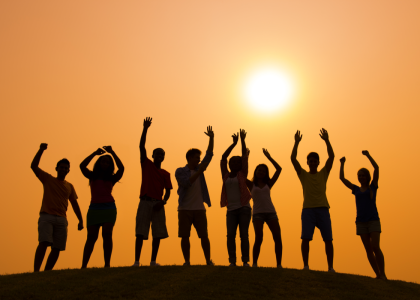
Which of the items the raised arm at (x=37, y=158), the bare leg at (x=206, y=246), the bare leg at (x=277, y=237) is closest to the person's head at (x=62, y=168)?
the raised arm at (x=37, y=158)

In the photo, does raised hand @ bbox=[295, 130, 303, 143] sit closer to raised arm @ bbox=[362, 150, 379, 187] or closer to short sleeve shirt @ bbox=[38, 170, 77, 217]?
raised arm @ bbox=[362, 150, 379, 187]

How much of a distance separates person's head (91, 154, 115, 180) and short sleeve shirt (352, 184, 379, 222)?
6925 mm

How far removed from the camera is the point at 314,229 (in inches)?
463

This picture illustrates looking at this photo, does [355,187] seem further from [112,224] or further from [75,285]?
[75,285]

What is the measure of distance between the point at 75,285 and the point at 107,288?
75 cm

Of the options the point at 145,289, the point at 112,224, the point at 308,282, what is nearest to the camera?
the point at 145,289

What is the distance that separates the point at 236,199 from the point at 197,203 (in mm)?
1200

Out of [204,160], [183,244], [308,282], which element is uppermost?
[204,160]

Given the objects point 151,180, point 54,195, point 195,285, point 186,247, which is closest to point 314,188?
point 186,247

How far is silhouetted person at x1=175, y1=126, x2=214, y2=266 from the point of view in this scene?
36.6ft

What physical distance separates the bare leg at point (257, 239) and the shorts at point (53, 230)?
5.13 metres

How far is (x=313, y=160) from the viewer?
12312mm

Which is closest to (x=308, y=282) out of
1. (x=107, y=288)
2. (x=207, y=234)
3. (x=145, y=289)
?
(x=207, y=234)

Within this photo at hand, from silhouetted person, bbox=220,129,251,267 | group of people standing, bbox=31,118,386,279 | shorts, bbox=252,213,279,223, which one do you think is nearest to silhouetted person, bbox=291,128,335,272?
group of people standing, bbox=31,118,386,279
